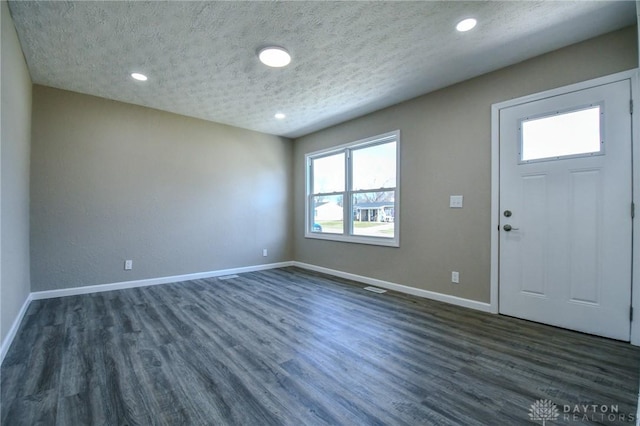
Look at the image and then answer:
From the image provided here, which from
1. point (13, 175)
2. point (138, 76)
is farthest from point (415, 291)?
point (13, 175)

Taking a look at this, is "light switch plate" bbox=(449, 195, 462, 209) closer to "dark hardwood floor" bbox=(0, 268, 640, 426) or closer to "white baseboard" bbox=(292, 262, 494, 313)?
"white baseboard" bbox=(292, 262, 494, 313)

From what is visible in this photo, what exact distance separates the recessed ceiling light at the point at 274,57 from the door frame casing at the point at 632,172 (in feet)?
7.30

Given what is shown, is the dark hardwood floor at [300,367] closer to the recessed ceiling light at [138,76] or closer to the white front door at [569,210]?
the white front door at [569,210]

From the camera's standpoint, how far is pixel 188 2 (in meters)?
2.05

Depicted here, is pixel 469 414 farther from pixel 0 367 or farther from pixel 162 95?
pixel 162 95

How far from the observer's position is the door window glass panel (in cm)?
247

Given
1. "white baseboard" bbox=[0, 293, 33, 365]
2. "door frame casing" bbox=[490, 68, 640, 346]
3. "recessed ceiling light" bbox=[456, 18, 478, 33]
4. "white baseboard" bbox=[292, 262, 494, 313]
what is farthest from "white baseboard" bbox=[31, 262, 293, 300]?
"recessed ceiling light" bbox=[456, 18, 478, 33]

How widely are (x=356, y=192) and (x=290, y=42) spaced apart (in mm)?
2610

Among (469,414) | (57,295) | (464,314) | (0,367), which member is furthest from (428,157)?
(57,295)

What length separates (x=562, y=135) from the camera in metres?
2.63

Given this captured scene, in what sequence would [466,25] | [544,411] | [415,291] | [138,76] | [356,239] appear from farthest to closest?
[356,239] < [415,291] < [138,76] < [466,25] < [544,411]

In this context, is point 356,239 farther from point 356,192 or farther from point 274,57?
point 274,57

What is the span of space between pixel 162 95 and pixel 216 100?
66 cm

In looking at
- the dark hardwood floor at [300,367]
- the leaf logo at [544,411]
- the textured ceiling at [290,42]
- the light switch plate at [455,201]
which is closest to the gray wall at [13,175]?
the textured ceiling at [290,42]
